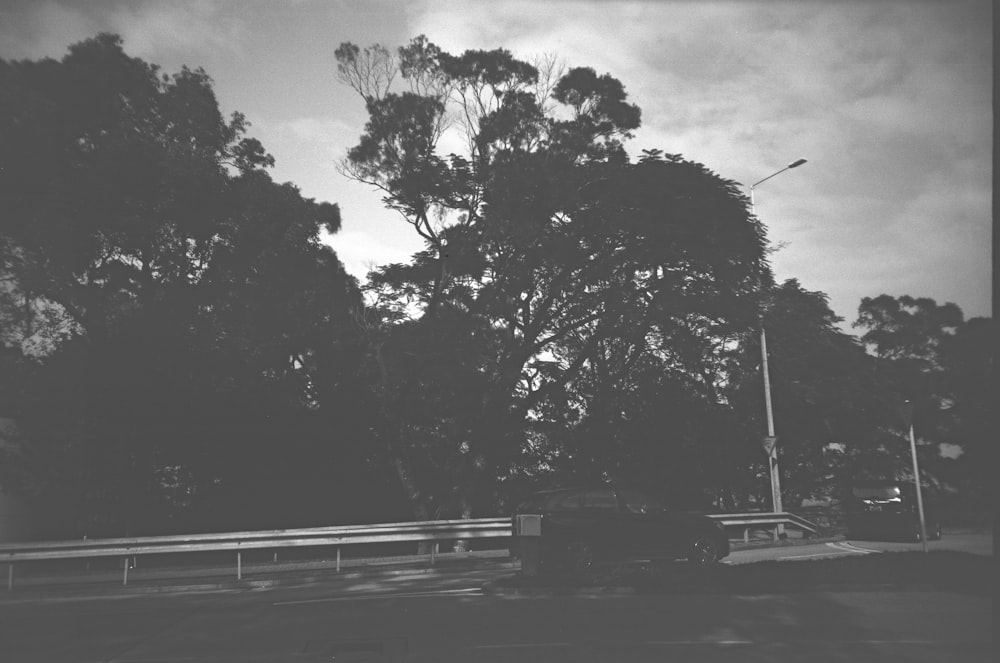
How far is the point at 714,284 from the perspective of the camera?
2491 centimetres

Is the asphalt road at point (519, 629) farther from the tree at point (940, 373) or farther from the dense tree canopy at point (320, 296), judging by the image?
the tree at point (940, 373)

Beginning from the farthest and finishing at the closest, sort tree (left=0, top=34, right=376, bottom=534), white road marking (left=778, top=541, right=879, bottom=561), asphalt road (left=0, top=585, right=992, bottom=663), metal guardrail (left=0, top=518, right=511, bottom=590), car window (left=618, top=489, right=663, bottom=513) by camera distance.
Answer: tree (left=0, top=34, right=376, bottom=534)
white road marking (left=778, top=541, right=879, bottom=561)
metal guardrail (left=0, top=518, right=511, bottom=590)
car window (left=618, top=489, right=663, bottom=513)
asphalt road (left=0, top=585, right=992, bottom=663)

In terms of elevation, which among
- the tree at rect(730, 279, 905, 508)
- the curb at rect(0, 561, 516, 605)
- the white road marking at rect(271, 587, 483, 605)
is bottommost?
the curb at rect(0, 561, 516, 605)

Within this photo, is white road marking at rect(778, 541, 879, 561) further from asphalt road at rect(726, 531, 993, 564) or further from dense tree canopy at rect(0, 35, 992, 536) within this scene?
dense tree canopy at rect(0, 35, 992, 536)

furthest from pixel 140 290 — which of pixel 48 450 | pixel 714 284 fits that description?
pixel 714 284

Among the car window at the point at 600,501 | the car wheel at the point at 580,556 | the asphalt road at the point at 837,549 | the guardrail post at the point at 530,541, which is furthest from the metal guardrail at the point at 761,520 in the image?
the guardrail post at the point at 530,541

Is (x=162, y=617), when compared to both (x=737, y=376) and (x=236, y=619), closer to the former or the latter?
(x=236, y=619)

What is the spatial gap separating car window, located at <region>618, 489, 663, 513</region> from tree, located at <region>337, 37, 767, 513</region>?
9062 mm

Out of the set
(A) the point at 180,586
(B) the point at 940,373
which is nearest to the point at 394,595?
(A) the point at 180,586

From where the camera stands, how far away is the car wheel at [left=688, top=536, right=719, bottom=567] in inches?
651

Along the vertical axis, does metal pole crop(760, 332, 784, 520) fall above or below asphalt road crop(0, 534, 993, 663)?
above

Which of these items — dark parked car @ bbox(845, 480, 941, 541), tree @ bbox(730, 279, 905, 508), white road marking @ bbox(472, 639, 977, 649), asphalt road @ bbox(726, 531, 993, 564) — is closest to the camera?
white road marking @ bbox(472, 639, 977, 649)

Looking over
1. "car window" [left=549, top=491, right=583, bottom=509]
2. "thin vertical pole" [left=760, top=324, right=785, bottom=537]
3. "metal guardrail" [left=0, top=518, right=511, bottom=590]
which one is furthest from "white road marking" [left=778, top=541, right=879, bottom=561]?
"metal guardrail" [left=0, top=518, right=511, bottom=590]

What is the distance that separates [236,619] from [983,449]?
1666 inches
